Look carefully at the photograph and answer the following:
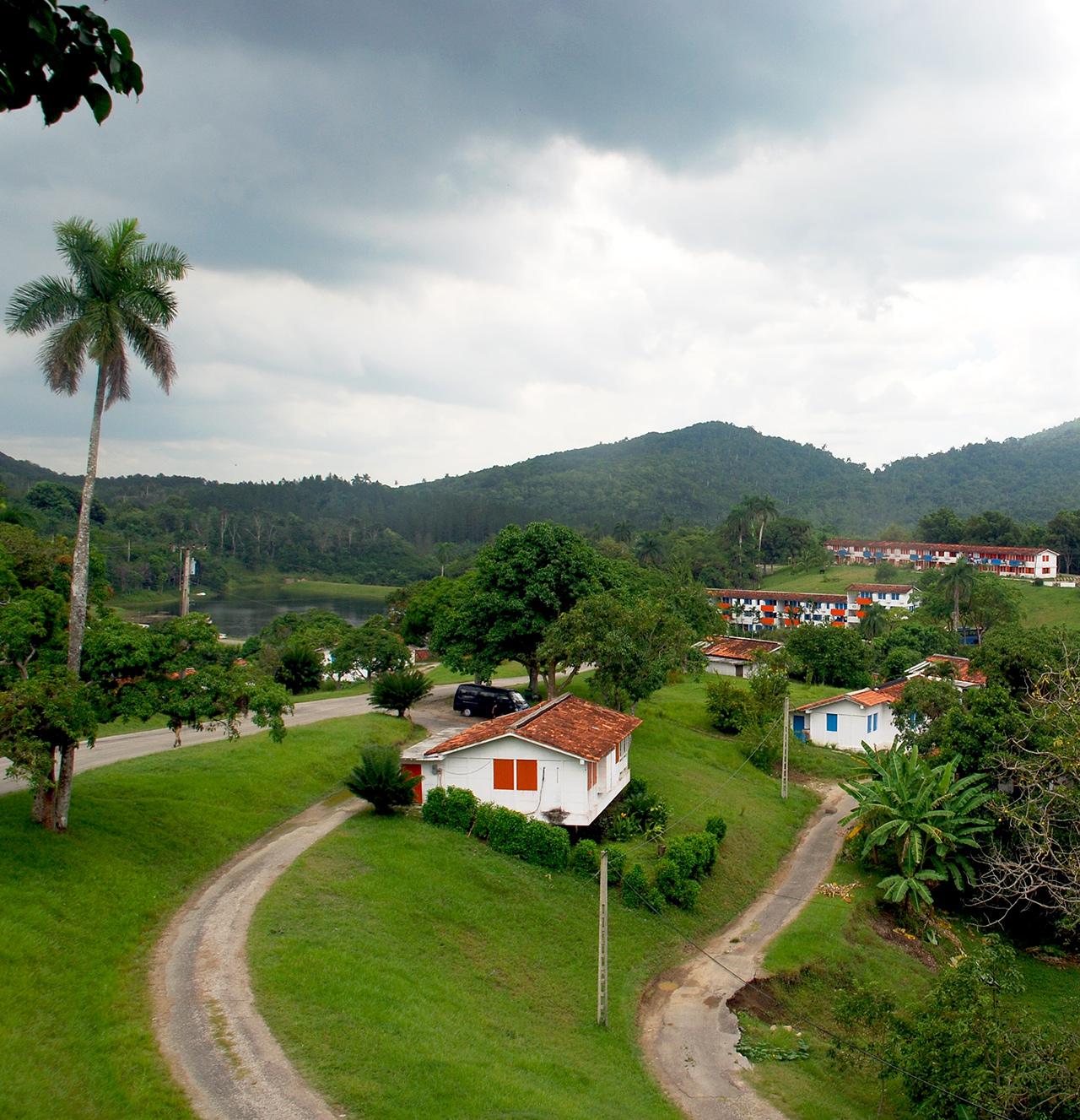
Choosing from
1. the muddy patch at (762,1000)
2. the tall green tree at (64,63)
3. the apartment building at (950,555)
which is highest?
the tall green tree at (64,63)

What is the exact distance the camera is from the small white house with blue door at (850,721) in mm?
43875

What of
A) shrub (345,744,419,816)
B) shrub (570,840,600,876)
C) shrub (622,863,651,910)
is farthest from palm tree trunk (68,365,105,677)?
shrub (622,863,651,910)

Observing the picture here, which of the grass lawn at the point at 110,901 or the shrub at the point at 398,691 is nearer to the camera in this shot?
the grass lawn at the point at 110,901

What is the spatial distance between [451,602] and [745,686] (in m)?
19.1

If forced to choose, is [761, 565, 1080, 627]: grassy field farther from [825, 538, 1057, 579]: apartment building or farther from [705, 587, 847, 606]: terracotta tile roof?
[705, 587, 847, 606]: terracotta tile roof

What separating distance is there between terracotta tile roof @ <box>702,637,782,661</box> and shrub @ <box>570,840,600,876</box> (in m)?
42.0

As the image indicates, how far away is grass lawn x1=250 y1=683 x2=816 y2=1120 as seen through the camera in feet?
36.8

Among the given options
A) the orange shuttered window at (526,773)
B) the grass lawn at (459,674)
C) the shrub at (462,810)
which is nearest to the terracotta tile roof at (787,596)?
the grass lawn at (459,674)

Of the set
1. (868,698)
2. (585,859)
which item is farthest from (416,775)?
(868,698)

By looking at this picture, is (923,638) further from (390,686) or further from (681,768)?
(390,686)

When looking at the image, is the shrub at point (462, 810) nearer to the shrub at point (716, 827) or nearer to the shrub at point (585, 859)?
the shrub at point (585, 859)

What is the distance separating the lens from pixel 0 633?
46.6ft

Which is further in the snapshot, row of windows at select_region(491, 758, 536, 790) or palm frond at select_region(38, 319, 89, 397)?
row of windows at select_region(491, 758, 536, 790)

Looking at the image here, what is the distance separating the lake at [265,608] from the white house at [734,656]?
192ft
